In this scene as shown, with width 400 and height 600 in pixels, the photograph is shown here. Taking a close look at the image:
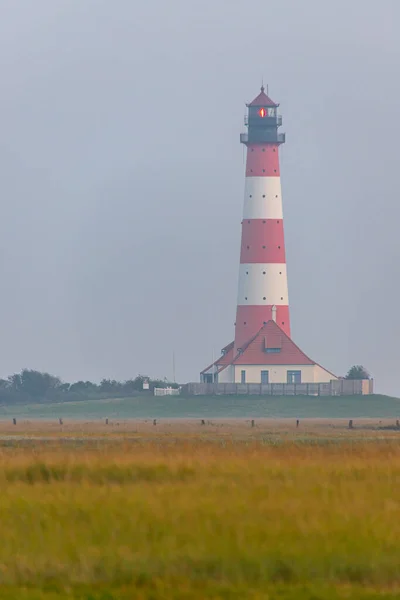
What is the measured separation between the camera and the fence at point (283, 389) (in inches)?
3905

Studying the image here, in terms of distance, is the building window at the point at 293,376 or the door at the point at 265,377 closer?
the door at the point at 265,377

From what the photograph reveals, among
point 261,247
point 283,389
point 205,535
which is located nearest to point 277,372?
point 283,389

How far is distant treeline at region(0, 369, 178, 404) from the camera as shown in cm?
11812

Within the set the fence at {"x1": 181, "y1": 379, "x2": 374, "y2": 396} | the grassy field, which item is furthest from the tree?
the grassy field

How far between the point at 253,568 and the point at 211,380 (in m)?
86.6

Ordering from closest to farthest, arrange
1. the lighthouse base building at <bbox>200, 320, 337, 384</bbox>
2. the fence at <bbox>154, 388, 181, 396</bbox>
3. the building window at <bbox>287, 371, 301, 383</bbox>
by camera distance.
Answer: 1. the lighthouse base building at <bbox>200, 320, 337, 384</bbox>
2. the building window at <bbox>287, 371, 301, 383</bbox>
3. the fence at <bbox>154, 388, 181, 396</bbox>

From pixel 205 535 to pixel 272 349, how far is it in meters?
76.8

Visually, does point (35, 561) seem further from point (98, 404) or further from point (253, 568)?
point (98, 404)

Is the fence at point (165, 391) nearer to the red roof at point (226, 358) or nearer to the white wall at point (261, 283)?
the red roof at point (226, 358)

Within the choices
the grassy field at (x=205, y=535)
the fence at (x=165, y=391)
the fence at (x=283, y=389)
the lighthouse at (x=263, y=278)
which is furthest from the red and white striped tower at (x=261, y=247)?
the grassy field at (x=205, y=535)

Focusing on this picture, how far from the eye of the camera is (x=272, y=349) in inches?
3767

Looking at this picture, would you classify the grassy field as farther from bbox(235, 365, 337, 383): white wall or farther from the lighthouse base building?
bbox(235, 365, 337, 383): white wall

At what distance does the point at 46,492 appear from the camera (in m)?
23.4

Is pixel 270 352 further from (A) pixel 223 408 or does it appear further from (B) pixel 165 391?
(B) pixel 165 391
